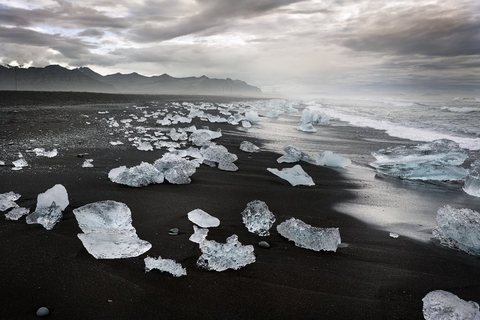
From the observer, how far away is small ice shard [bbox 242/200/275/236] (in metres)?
2.08

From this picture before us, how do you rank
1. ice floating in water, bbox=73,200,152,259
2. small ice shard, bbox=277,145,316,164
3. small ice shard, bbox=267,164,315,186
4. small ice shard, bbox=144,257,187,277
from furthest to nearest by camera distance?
small ice shard, bbox=277,145,316,164
small ice shard, bbox=267,164,315,186
ice floating in water, bbox=73,200,152,259
small ice shard, bbox=144,257,187,277

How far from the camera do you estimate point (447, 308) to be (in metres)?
1.29

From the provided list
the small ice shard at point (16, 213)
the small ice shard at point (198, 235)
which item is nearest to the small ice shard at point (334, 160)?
the small ice shard at point (198, 235)

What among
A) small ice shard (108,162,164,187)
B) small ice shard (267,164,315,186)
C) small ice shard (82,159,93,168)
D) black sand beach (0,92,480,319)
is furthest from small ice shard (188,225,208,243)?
small ice shard (82,159,93,168)

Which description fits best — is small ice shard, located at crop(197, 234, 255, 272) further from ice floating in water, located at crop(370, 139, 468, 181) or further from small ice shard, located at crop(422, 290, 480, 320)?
ice floating in water, located at crop(370, 139, 468, 181)

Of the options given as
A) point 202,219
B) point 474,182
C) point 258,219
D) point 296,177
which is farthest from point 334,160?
point 202,219

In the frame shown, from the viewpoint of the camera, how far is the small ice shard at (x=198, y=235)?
6.13 feet

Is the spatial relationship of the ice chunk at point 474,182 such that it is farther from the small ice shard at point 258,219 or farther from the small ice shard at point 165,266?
the small ice shard at point 165,266

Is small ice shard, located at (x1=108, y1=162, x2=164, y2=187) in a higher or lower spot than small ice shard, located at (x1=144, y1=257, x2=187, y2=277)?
higher

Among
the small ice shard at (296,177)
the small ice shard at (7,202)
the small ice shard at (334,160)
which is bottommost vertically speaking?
the small ice shard at (7,202)

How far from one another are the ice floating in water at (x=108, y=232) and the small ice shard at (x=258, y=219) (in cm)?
78

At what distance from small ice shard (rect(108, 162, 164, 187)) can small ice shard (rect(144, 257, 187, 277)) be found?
4.67 feet

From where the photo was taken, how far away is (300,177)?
324cm

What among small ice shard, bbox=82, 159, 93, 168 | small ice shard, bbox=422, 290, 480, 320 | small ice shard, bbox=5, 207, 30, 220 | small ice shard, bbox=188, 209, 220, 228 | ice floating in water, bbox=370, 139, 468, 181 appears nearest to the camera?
small ice shard, bbox=422, 290, 480, 320
